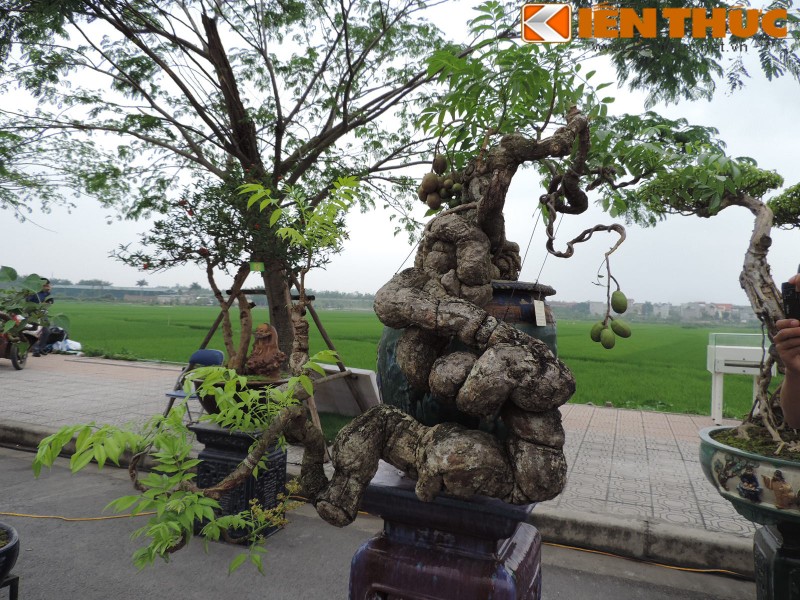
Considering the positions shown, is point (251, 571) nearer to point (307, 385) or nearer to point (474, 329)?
point (307, 385)

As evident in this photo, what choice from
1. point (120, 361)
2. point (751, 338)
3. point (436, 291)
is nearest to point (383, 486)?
point (436, 291)

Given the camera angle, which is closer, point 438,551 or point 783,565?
point 438,551

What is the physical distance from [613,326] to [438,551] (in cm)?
95

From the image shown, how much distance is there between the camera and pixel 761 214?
93.8 inches

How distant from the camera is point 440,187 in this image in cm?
198

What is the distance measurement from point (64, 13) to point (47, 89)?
1.93m

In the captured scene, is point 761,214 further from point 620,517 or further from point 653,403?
point 653,403

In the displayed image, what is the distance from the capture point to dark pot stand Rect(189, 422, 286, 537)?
3.51 meters

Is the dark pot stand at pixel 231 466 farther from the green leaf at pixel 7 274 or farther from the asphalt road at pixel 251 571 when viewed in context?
the green leaf at pixel 7 274

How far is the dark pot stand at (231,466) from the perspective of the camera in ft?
11.5

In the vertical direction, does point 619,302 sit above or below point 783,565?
above

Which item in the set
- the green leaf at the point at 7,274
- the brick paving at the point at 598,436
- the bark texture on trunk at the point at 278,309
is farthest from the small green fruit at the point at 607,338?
the bark texture on trunk at the point at 278,309

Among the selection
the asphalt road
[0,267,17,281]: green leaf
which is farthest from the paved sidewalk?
[0,267,17,281]: green leaf

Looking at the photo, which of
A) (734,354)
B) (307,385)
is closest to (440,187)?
(307,385)
